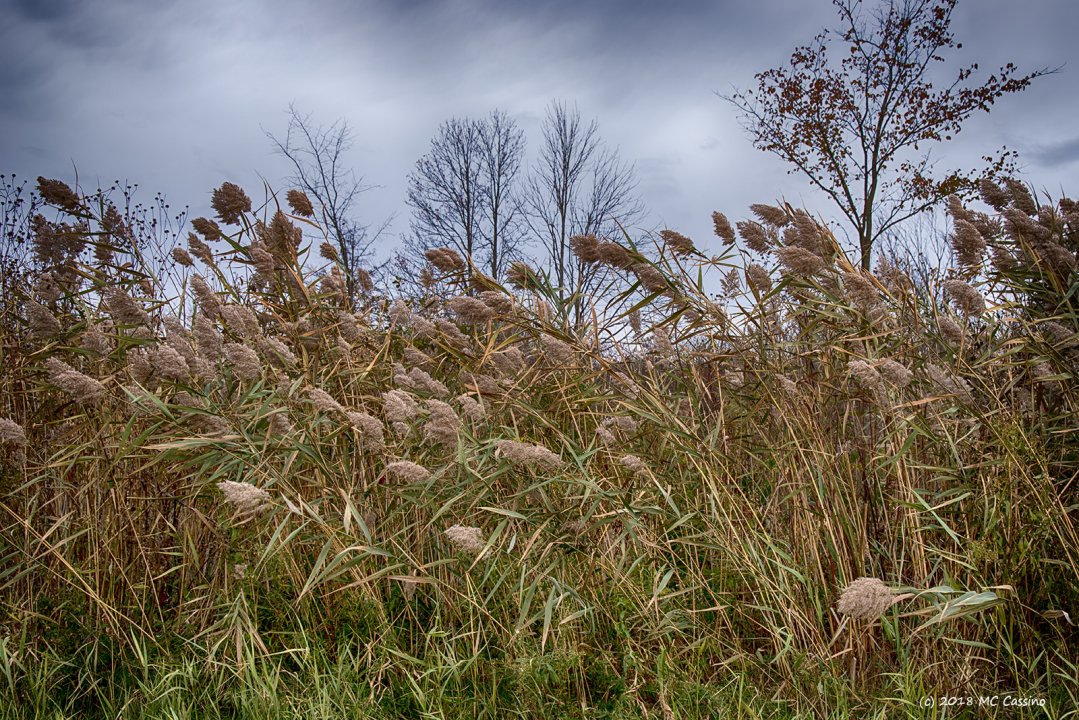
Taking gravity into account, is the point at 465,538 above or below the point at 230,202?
below

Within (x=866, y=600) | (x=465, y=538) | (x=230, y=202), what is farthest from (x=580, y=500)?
(x=230, y=202)

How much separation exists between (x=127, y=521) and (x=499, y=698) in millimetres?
1505

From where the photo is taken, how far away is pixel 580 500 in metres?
2.66

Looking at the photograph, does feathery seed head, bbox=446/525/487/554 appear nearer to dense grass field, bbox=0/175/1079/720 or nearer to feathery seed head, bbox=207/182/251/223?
dense grass field, bbox=0/175/1079/720

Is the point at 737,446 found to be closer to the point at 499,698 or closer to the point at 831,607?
the point at 831,607

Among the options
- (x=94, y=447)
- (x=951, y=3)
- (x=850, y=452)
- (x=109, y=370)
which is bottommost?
(x=850, y=452)

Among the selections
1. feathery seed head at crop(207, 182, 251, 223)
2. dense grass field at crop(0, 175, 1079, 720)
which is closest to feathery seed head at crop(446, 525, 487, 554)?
dense grass field at crop(0, 175, 1079, 720)

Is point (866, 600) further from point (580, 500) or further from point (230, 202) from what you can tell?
point (230, 202)

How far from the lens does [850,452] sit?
2756 millimetres

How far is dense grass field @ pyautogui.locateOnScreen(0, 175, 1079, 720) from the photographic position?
2.43 metres

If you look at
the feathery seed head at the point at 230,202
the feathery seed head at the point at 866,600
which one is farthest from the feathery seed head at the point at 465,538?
the feathery seed head at the point at 230,202

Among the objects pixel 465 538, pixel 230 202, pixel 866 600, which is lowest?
pixel 866 600

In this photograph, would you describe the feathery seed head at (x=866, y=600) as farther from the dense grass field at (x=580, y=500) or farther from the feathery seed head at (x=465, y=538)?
the feathery seed head at (x=465, y=538)

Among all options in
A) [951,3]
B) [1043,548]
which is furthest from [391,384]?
[951,3]
